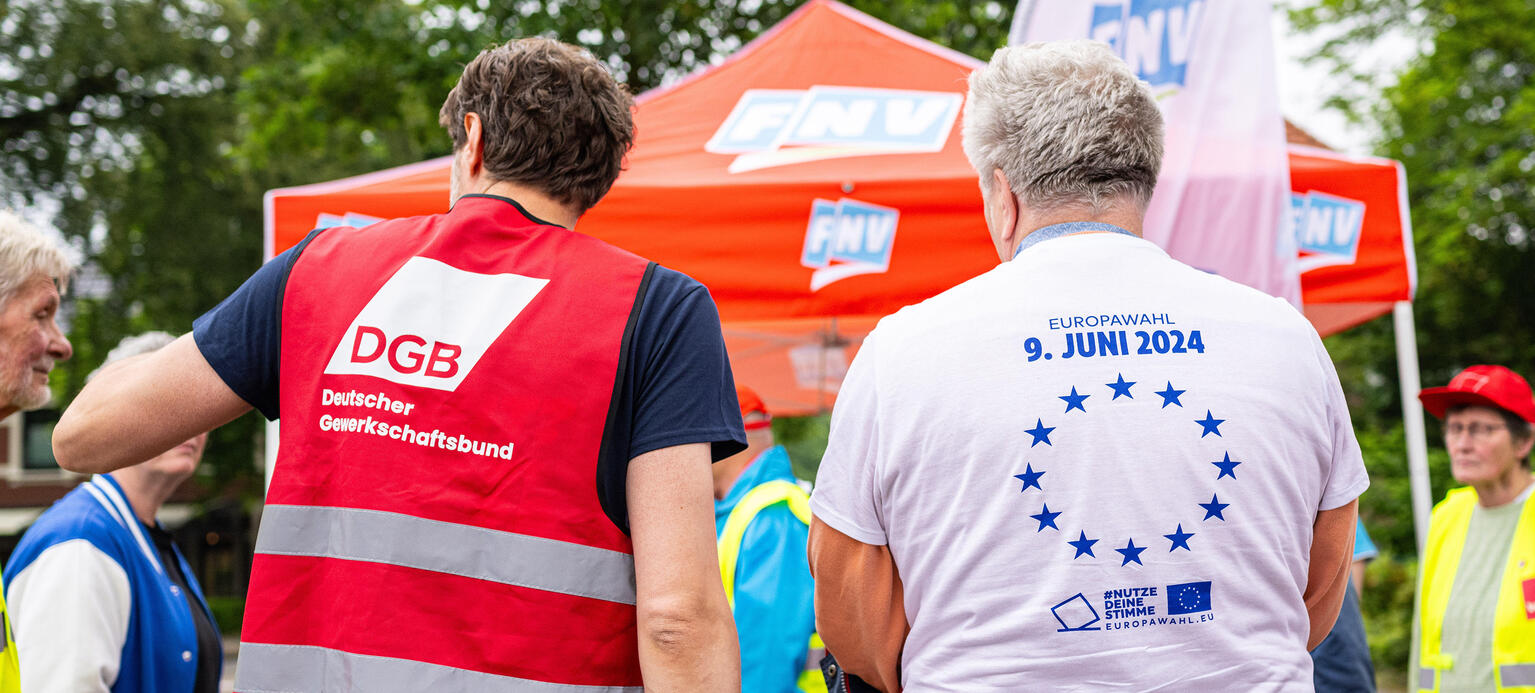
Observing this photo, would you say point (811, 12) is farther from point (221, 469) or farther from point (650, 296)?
point (221, 469)

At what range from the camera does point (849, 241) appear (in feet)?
11.7

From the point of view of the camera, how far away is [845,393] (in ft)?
5.27

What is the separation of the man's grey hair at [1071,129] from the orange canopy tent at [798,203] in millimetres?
1858

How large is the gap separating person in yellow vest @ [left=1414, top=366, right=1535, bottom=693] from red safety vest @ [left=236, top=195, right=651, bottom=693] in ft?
10.5

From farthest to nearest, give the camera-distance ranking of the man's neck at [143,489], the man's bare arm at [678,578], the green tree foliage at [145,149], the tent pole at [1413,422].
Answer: the green tree foliage at [145,149] → the tent pole at [1413,422] → the man's neck at [143,489] → the man's bare arm at [678,578]

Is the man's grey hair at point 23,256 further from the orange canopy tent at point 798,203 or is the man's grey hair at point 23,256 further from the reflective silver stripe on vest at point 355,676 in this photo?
the orange canopy tent at point 798,203

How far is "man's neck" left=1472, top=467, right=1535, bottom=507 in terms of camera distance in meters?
3.89

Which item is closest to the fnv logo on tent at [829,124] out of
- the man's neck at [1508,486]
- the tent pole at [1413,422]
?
the tent pole at [1413,422]

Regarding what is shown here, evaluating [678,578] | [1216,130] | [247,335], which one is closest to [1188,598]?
[678,578]

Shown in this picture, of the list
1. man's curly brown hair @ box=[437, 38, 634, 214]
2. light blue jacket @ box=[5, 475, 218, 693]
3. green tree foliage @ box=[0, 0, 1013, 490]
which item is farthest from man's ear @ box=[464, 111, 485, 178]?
green tree foliage @ box=[0, 0, 1013, 490]

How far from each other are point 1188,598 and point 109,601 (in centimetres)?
225

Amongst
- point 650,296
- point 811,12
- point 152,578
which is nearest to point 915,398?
point 650,296

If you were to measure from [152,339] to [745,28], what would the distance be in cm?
919

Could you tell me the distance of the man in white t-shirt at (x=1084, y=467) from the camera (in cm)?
147
